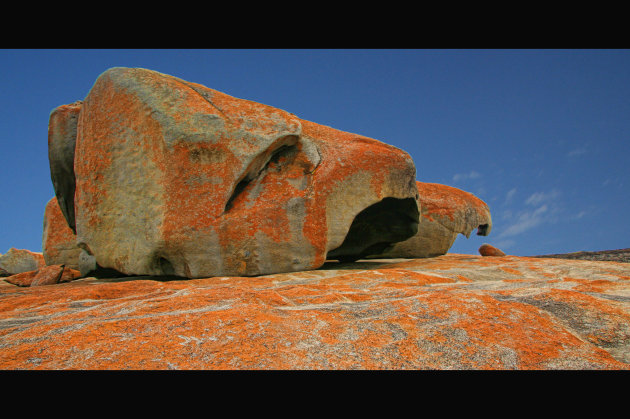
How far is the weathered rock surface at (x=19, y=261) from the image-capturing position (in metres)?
15.4

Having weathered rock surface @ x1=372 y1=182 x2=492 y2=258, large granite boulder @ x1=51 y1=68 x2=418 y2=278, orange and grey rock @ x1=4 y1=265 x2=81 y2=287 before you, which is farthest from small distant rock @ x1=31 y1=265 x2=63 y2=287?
weathered rock surface @ x1=372 y1=182 x2=492 y2=258

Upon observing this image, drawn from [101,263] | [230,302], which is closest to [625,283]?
[230,302]

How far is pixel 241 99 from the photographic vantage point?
717 centimetres

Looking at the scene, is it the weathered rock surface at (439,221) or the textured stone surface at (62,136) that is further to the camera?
the weathered rock surface at (439,221)

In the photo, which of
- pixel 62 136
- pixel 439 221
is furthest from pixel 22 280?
pixel 439 221

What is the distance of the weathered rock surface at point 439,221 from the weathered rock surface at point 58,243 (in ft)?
28.2

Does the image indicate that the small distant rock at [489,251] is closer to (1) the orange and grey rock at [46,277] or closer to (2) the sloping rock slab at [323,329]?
(2) the sloping rock slab at [323,329]

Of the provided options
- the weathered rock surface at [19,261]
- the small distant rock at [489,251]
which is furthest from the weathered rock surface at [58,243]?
the small distant rock at [489,251]

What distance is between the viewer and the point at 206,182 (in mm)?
6055

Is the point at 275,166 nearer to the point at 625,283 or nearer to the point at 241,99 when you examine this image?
the point at 241,99

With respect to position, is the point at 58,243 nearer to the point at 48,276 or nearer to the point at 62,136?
the point at 48,276

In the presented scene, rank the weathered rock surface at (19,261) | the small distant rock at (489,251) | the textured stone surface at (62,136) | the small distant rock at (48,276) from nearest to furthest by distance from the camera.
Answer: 1. the small distant rock at (48,276)
2. the textured stone surface at (62,136)
3. the small distant rock at (489,251)
4. the weathered rock surface at (19,261)
